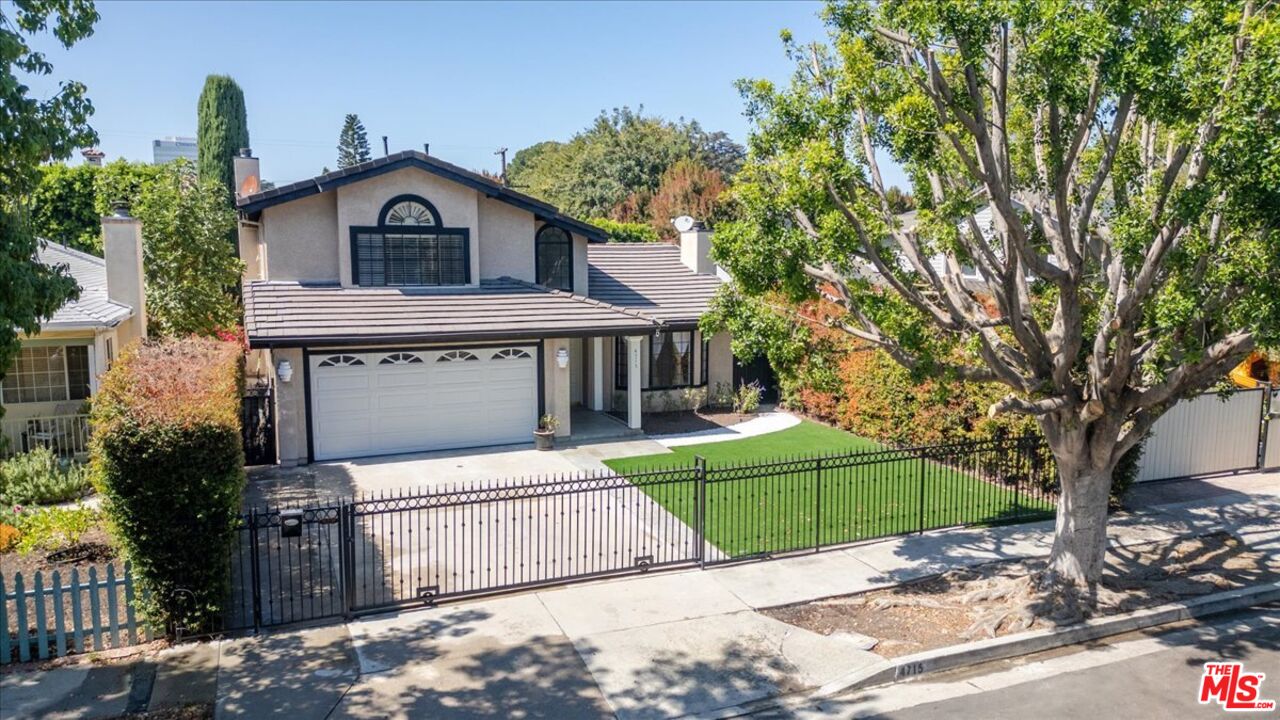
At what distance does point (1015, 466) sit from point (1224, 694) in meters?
6.31

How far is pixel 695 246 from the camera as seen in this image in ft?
83.0

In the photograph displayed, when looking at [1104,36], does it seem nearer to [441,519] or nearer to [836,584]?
[836,584]

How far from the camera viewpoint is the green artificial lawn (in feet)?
41.8

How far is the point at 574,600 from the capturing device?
10594 mm

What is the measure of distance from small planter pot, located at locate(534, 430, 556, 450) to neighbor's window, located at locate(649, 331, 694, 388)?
197 inches

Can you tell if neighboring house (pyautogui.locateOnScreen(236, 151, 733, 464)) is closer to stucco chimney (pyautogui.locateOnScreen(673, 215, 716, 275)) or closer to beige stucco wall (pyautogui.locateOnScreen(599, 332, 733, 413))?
beige stucco wall (pyautogui.locateOnScreen(599, 332, 733, 413))

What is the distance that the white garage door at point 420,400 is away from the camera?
17.4m

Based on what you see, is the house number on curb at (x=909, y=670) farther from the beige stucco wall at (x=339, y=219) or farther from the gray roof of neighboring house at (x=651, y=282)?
the beige stucco wall at (x=339, y=219)

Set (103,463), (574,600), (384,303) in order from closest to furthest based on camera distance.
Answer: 1. (103,463)
2. (574,600)
3. (384,303)

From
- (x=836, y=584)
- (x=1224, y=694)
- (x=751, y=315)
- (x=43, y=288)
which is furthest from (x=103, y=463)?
(x=1224, y=694)

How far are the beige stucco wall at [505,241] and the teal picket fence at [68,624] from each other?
12508mm

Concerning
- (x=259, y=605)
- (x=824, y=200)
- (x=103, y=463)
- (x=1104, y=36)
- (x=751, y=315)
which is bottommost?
(x=259, y=605)

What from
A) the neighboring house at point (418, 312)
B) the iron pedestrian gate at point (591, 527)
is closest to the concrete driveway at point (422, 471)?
the neighboring house at point (418, 312)

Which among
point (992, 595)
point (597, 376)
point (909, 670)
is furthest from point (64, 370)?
point (992, 595)
